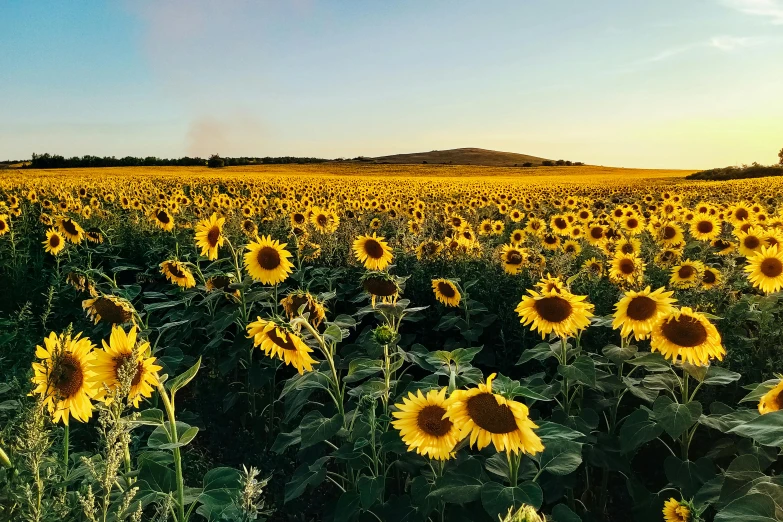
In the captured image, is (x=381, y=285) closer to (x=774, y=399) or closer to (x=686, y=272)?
(x=774, y=399)

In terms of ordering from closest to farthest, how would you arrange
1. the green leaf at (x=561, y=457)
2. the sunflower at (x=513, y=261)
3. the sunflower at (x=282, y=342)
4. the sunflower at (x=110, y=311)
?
the green leaf at (x=561, y=457), the sunflower at (x=282, y=342), the sunflower at (x=110, y=311), the sunflower at (x=513, y=261)

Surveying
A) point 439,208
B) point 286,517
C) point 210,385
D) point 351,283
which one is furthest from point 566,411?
point 439,208

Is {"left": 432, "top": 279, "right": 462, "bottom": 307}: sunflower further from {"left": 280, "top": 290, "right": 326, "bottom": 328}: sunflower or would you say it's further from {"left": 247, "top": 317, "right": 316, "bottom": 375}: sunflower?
{"left": 247, "top": 317, "right": 316, "bottom": 375}: sunflower

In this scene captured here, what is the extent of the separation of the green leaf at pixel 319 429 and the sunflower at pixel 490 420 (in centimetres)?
81

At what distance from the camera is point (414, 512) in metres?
2.70

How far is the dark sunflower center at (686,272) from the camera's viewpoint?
16.8ft

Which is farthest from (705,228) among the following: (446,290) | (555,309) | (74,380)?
(74,380)

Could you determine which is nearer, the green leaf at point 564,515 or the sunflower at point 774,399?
the sunflower at point 774,399

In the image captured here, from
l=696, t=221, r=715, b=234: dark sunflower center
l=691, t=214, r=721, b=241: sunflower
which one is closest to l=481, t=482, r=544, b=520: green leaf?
l=691, t=214, r=721, b=241: sunflower

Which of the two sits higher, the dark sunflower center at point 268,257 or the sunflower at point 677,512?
the dark sunflower center at point 268,257

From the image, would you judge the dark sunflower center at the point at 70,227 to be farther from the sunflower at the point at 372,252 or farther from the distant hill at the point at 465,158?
the distant hill at the point at 465,158

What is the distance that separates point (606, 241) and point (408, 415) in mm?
5639

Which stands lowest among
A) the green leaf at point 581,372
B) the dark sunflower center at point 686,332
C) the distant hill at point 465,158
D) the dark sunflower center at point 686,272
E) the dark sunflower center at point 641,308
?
the green leaf at point 581,372

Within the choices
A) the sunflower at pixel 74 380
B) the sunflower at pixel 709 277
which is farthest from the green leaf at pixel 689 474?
the sunflower at pixel 709 277
